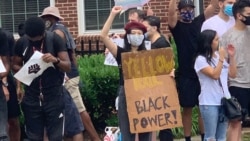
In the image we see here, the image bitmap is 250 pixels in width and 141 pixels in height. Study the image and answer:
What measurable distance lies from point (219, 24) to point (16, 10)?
610 centimetres

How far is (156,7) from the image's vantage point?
15031mm

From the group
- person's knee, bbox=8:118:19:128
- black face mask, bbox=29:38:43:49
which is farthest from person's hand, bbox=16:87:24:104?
black face mask, bbox=29:38:43:49

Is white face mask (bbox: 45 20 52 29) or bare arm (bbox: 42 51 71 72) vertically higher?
white face mask (bbox: 45 20 52 29)

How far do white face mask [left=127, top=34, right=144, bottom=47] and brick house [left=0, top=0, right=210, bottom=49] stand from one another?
5.58 meters

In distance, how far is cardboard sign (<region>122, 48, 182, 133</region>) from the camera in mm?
9461

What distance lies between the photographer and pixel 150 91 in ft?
31.6

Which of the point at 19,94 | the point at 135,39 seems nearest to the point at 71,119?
the point at 19,94

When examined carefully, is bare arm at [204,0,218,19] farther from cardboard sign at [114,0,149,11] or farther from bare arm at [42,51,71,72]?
bare arm at [42,51,71,72]

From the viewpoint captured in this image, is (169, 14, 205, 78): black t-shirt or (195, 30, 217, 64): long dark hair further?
(169, 14, 205, 78): black t-shirt

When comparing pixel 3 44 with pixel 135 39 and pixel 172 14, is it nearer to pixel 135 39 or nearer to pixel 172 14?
pixel 135 39

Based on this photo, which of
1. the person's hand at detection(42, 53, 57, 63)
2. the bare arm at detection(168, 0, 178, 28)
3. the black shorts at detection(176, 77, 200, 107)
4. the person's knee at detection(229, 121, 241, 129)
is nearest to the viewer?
the person's hand at detection(42, 53, 57, 63)

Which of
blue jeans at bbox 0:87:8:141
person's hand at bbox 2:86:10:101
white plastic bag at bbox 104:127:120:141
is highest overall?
person's hand at bbox 2:86:10:101

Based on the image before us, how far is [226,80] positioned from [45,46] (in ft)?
7.32

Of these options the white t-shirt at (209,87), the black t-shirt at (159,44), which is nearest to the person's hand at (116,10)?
the black t-shirt at (159,44)
